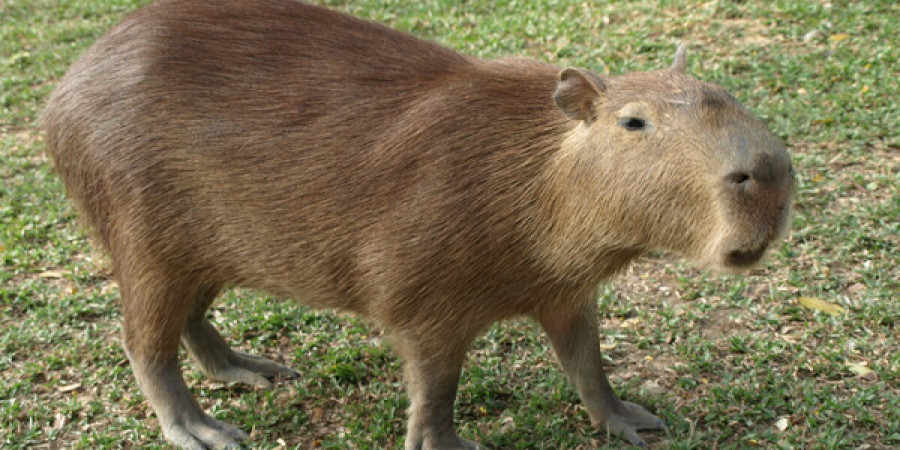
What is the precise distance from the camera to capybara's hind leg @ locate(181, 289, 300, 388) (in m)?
3.94

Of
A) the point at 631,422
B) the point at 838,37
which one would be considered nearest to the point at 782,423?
the point at 631,422

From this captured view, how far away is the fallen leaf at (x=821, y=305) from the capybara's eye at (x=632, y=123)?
187cm

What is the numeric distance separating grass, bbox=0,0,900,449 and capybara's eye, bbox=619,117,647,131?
139cm

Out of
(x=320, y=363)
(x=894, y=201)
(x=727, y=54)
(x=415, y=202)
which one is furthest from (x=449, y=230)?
Result: (x=727, y=54)

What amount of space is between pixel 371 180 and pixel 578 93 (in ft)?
2.48

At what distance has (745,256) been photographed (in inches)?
102

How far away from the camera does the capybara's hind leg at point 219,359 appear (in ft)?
12.9

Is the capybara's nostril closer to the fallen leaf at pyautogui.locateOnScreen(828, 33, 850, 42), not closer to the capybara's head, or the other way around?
the capybara's head

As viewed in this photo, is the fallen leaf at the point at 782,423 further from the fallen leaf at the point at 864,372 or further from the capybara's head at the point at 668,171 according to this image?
the capybara's head at the point at 668,171

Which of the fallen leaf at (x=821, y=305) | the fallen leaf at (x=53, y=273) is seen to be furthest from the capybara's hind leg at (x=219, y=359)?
the fallen leaf at (x=821, y=305)

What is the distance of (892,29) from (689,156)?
4.31 meters

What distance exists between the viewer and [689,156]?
2590 mm

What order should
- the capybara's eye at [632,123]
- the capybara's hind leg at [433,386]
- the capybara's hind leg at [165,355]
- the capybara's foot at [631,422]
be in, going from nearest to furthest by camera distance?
the capybara's eye at [632,123]
the capybara's hind leg at [433,386]
the capybara's hind leg at [165,355]
the capybara's foot at [631,422]

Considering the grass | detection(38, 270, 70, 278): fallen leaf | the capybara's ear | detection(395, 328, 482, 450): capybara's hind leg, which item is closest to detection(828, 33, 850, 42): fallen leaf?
the grass
